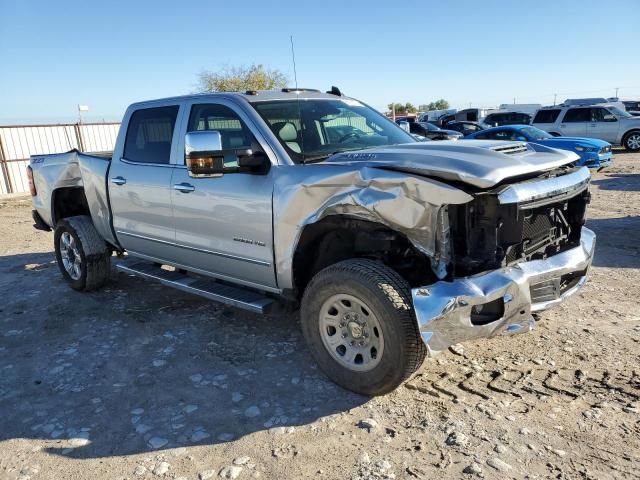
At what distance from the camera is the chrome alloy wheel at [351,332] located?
10.9 ft

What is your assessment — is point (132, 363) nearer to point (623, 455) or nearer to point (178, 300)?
point (178, 300)

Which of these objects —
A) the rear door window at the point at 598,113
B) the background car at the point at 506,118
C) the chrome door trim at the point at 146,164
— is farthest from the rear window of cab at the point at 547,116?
the chrome door trim at the point at 146,164

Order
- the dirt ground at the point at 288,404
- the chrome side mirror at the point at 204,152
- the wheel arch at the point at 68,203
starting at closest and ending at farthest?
the dirt ground at the point at 288,404 < the chrome side mirror at the point at 204,152 < the wheel arch at the point at 68,203

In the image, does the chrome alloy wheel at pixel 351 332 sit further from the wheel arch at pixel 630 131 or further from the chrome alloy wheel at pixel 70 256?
the wheel arch at pixel 630 131

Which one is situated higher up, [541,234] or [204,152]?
[204,152]

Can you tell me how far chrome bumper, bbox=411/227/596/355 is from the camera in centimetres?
291

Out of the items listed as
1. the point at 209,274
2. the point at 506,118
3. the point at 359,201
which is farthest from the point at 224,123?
the point at 506,118

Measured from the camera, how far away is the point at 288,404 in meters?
3.42

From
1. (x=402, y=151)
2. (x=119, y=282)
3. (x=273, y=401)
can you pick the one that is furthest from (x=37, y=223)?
(x=402, y=151)

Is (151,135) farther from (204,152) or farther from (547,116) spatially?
(547,116)

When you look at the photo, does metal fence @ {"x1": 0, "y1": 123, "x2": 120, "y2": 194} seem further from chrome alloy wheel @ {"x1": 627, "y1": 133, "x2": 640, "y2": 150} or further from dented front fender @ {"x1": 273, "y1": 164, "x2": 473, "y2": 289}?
chrome alloy wheel @ {"x1": 627, "y1": 133, "x2": 640, "y2": 150}

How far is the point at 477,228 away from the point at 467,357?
1.21m

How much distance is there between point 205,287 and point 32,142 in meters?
16.2

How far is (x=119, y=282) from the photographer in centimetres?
635
